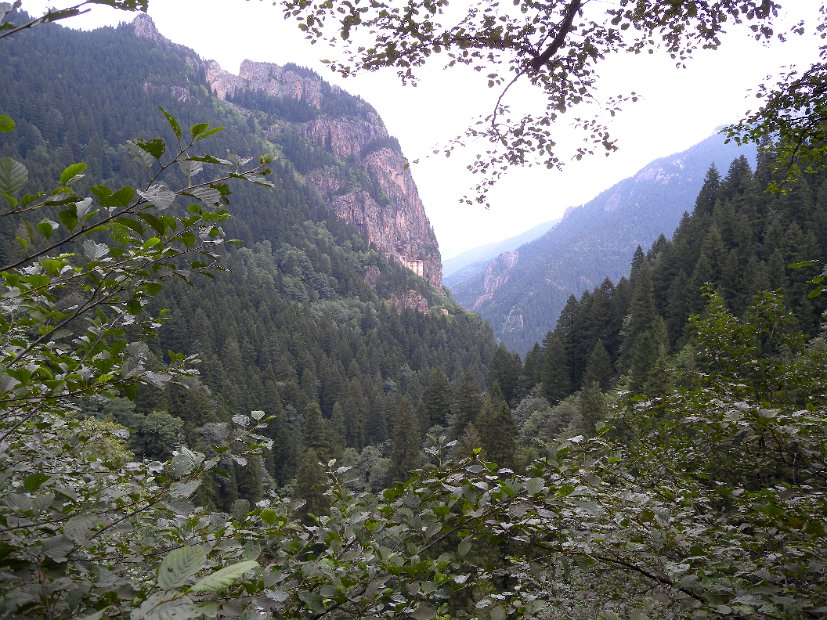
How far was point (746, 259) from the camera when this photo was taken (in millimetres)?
31406

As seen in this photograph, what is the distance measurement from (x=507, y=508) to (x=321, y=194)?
134658 millimetres

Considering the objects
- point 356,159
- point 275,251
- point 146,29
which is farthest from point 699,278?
point 146,29

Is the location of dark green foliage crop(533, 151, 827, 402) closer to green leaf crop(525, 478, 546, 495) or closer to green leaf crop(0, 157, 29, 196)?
green leaf crop(525, 478, 546, 495)

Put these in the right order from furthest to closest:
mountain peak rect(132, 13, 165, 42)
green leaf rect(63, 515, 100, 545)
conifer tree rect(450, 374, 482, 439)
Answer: mountain peak rect(132, 13, 165, 42)
conifer tree rect(450, 374, 482, 439)
green leaf rect(63, 515, 100, 545)

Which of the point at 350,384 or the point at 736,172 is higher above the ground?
the point at 736,172

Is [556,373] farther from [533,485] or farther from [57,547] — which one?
[57,547]

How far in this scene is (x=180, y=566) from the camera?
921 millimetres

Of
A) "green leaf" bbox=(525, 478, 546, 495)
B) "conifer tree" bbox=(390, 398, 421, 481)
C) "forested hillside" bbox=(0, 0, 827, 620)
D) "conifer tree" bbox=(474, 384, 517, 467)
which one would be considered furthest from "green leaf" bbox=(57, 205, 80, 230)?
"conifer tree" bbox=(390, 398, 421, 481)

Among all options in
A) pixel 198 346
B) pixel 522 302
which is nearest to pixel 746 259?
pixel 198 346

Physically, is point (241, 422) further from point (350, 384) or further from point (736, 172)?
point (350, 384)

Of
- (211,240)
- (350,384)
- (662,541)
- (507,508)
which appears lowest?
(350,384)

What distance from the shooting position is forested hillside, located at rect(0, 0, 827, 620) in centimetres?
146

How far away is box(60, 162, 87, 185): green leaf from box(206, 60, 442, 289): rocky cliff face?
12594 centimetres

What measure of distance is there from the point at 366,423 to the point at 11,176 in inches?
1977
